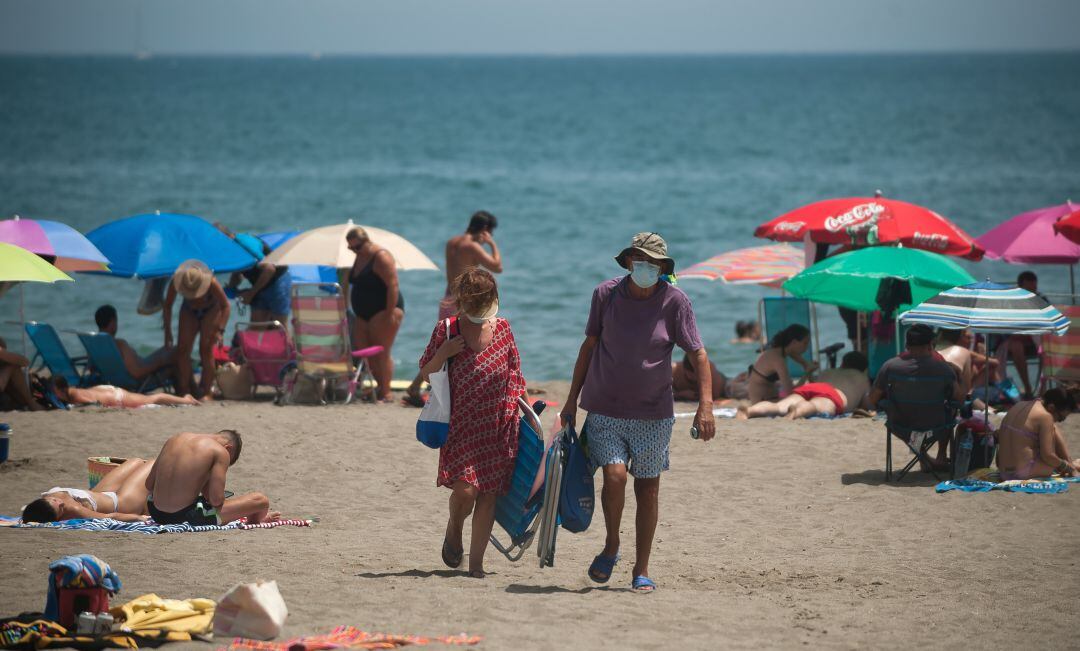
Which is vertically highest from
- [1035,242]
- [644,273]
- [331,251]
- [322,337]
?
[331,251]

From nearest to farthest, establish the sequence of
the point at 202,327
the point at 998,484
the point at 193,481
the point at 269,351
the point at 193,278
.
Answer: the point at 193,481 → the point at 998,484 → the point at 193,278 → the point at 202,327 → the point at 269,351

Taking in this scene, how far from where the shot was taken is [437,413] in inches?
204

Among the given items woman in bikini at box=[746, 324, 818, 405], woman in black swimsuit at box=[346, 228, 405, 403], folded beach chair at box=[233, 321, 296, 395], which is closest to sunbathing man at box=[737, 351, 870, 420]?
woman in bikini at box=[746, 324, 818, 405]

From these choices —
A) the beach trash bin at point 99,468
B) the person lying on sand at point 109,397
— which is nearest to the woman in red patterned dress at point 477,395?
the beach trash bin at point 99,468

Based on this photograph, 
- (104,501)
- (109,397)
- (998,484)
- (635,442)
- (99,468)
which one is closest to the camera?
(635,442)

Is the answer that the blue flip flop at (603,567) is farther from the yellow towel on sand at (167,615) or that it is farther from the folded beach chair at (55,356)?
the folded beach chair at (55,356)

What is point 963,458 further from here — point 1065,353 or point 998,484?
point 1065,353

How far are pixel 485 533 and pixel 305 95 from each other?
8506cm

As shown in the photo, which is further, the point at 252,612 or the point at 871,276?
the point at 871,276

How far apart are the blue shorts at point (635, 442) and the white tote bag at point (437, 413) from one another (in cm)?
61

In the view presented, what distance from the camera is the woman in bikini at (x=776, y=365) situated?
9766mm

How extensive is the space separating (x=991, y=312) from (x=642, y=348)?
3.23m

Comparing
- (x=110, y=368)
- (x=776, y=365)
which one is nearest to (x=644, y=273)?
(x=776, y=365)

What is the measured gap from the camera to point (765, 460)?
7969 mm
